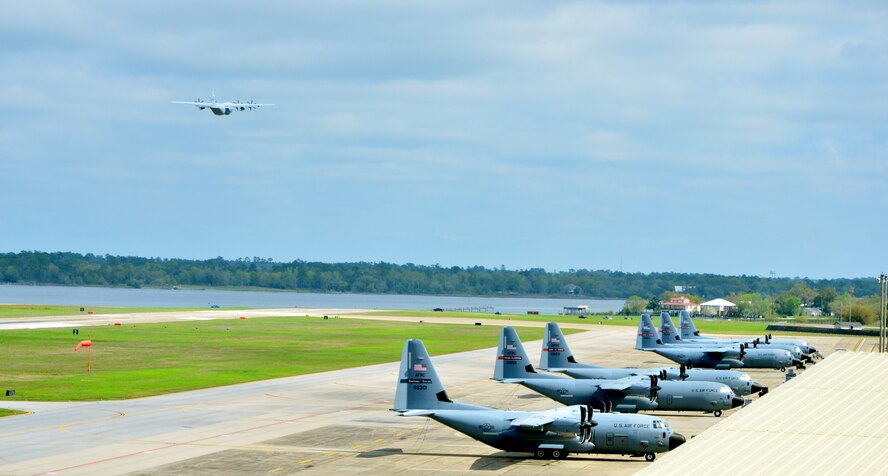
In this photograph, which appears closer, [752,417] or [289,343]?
[752,417]

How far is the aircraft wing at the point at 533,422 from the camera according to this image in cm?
5497

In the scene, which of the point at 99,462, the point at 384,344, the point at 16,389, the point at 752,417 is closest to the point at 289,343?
the point at 384,344

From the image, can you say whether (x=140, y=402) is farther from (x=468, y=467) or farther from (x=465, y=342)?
(x=465, y=342)

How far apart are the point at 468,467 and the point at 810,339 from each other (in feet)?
434

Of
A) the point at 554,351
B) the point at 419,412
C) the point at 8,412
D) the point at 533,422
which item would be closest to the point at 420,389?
the point at 419,412

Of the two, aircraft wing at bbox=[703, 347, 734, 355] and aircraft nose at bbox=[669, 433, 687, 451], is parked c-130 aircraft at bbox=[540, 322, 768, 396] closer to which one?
aircraft wing at bbox=[703, 347, 734, 355]

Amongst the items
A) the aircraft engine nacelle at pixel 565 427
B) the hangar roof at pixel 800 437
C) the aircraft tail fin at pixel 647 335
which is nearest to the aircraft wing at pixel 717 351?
the aircraft tail fin at pixel 647 335

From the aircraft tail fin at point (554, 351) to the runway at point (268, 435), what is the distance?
3.15m

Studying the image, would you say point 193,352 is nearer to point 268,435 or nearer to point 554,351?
point 554,351

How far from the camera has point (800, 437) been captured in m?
46.3

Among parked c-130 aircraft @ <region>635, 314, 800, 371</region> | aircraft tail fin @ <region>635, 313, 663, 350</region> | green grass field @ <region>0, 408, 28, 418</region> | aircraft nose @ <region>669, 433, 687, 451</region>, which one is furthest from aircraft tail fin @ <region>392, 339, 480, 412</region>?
aircraft tail fin @ <region>635, 313, 663, 350</region>

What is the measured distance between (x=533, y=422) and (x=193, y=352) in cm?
7816

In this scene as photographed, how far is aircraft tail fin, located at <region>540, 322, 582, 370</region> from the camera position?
85.4 meters

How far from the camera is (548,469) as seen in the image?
5419 centimetres
